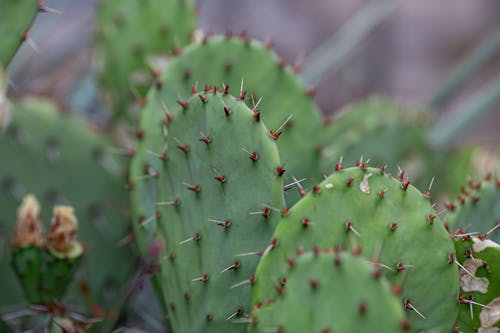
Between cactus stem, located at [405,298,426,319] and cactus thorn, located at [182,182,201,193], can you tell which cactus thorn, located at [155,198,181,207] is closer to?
cactus thorn, located at [182,182,201,193]

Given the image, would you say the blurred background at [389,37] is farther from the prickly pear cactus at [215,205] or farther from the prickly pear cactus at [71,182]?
the prickly pear cactus at [215,205]

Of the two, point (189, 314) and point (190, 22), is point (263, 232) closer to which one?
point (189, 314)

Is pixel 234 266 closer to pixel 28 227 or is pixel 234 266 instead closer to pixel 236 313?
pixel 236 313

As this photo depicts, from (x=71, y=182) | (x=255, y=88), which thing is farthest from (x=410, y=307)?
(x=71, y=182)

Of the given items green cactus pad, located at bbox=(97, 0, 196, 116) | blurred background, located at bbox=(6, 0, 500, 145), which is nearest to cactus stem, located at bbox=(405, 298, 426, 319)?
green cactus pad, located at bbox=(97, 0, 196, 116)

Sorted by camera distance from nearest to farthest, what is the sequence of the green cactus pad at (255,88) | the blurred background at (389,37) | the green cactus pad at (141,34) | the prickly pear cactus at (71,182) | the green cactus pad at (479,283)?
1. the green cactus pad at (479,283)
2. the green cactus pad at (255,88)
3. the prickly pear cactus at (71,182)
4. the green cactus pad at (141,34)
5. the blurred background at (389,37)

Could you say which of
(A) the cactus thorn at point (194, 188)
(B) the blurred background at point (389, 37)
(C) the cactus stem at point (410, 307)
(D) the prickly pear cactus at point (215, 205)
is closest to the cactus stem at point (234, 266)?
(D) the prickly pear cactus at point (215, 205)
